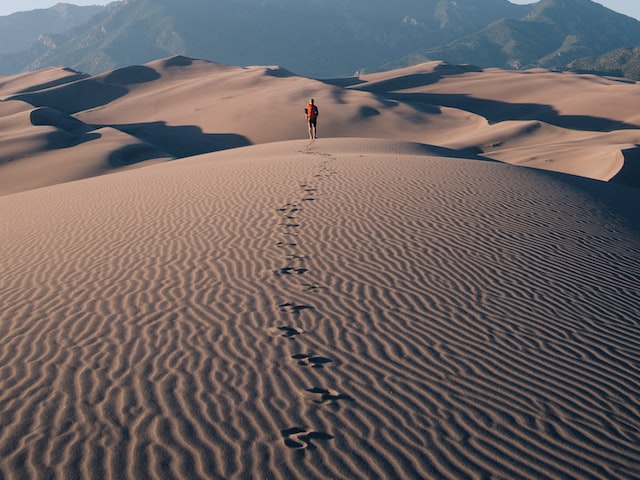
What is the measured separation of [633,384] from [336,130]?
3271cm

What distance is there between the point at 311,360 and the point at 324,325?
744 mm

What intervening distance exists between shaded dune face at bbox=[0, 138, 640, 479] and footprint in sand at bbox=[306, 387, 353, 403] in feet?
0.07

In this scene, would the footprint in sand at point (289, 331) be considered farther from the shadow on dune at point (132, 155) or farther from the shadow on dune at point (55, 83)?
the shadow on dune at point (55, 83)

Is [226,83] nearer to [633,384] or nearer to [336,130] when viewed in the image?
[336,130]

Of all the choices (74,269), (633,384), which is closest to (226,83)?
(74,269)

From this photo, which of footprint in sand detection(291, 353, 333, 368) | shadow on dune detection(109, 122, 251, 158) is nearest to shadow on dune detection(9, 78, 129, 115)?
shadow on dune detection(109, 122, 251, 158)

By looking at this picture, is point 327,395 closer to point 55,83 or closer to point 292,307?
point 292,307

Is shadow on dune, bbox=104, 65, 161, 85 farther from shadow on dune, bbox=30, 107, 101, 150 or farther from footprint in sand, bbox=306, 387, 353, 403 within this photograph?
footprint in sand, bbox=306, 387, 353, 403

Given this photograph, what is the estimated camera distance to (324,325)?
20.7 ft

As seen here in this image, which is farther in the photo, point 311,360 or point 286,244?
point 286,244

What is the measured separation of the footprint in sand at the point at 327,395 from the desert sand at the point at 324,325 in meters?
0.02

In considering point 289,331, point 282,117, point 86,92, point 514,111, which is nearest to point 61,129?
point 282,117

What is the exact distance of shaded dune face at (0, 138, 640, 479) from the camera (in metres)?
4.45

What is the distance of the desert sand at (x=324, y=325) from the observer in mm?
4469
